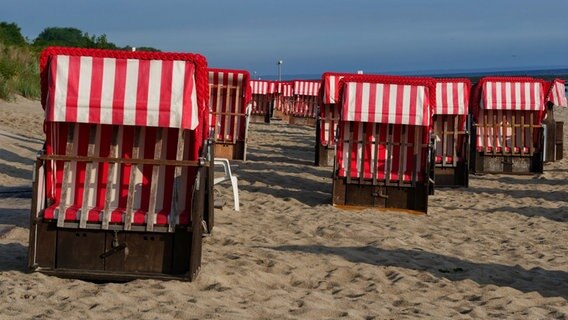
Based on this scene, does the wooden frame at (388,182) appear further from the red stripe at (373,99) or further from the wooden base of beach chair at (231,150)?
the wooden base of beach chair at (231,150)

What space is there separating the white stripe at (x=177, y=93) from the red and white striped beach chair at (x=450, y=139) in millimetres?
7488

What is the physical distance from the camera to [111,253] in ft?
20.4

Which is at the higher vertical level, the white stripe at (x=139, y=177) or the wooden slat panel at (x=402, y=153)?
the wooden slat panel at (x=402, y=153)

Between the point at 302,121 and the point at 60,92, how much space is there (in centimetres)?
2733

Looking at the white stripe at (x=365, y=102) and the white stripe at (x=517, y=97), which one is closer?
the white stripe at (x=365, y=102)

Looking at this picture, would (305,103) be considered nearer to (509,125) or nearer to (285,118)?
(285,118)

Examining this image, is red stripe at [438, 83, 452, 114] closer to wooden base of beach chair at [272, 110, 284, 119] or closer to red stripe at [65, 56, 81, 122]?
red stripe at [65, 56, 81, 122]

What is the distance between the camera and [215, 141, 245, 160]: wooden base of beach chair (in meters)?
15.5

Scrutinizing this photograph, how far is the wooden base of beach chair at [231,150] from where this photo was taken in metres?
15.5

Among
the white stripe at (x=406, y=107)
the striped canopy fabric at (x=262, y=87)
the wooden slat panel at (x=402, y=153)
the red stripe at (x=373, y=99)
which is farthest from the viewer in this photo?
the striped canopy fabric at (x=262, y=87)

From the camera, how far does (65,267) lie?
627 centimetres

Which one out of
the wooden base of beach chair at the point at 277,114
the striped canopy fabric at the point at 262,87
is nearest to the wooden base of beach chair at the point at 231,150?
the striped canopy fabric at the point at 262,87

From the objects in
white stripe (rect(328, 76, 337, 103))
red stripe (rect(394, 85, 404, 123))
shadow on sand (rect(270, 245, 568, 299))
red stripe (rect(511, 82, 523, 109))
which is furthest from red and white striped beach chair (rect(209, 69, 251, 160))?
shadow on sand (rect(270, 245, 568, 299))

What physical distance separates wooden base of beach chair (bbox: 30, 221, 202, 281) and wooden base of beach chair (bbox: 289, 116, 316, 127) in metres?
26.6
